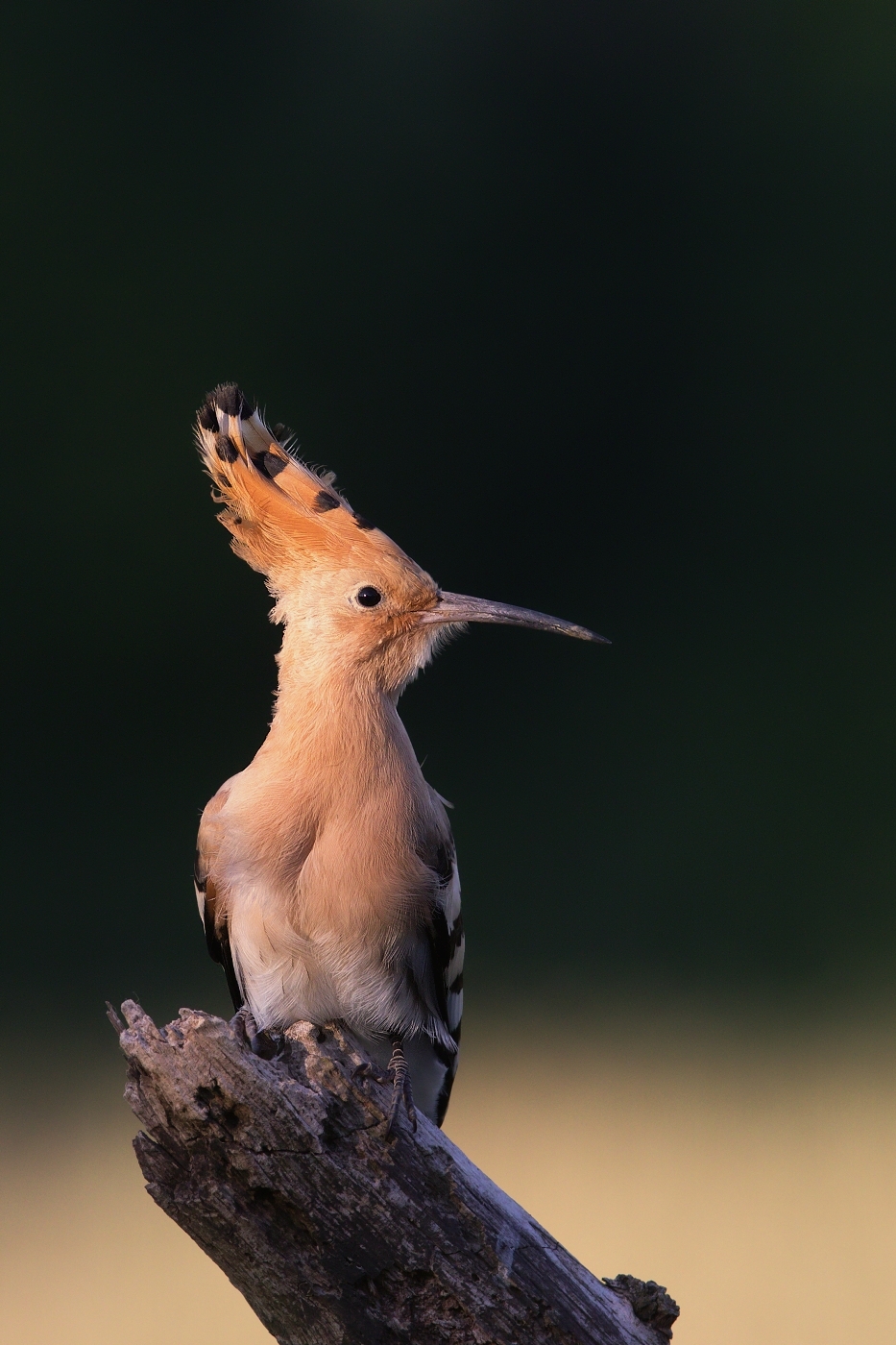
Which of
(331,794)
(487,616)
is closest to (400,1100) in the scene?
(331,794)

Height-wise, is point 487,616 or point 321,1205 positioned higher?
point 487,616

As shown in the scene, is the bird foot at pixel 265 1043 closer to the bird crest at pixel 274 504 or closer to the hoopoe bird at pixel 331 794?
the hoopoe bird at pixel 331 794

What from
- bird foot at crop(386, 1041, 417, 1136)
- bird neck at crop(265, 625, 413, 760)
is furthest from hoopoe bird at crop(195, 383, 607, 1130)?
bird foot at crop(386, 1041, 417, 1136)

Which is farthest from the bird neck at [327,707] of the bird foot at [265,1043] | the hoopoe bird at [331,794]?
the bird foot at [265,1043]

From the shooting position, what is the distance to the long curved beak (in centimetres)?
109

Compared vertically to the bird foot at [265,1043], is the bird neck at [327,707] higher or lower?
higher

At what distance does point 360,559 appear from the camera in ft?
3.56

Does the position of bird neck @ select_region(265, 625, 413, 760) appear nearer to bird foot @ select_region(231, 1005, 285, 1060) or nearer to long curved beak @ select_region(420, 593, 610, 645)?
long curved beak @ select_region(420, 593, 610, 645)

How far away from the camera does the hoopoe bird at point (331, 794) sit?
104 cm

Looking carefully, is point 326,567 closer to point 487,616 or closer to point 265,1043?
point 487,616

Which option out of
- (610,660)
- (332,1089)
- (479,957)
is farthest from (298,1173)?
(610,660)

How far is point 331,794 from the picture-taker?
3.44ft

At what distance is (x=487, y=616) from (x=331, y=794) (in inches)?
8.3

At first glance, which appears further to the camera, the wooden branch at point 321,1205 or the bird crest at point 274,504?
the bird crest at point 274,504
